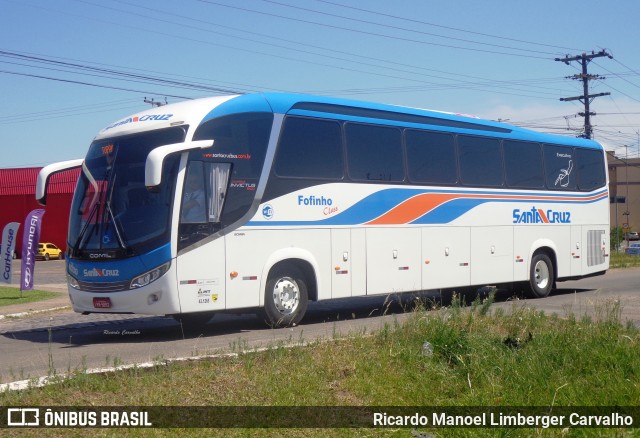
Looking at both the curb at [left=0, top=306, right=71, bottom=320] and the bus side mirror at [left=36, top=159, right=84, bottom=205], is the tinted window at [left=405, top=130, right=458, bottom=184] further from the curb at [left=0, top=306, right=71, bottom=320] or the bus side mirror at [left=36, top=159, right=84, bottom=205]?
the curb at [left=0, top=306, right=71, bottom=320]

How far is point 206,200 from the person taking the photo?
13.3 m

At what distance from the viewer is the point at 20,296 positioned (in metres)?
24.1

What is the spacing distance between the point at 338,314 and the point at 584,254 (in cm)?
792

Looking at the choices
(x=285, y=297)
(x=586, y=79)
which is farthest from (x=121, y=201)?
(x=586, y=79)

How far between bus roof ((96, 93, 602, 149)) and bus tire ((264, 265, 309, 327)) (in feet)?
8.97

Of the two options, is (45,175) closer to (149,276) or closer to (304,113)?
(149,276)

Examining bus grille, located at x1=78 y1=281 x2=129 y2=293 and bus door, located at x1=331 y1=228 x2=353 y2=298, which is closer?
bus grille, located at x1=78 y1=281 x2=129 y2=293

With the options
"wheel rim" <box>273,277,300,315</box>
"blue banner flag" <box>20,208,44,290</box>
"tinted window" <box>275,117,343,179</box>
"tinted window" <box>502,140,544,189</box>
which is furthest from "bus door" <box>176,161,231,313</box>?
"blue banner flag" <box>20,208,44,290</box>

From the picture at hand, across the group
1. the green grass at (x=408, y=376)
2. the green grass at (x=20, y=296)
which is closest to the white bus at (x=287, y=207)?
the green grass at (x=408, y=376)

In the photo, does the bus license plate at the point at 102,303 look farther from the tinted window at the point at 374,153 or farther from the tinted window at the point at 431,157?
the tinted window at the point at 431,157

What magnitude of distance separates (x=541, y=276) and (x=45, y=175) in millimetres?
11956

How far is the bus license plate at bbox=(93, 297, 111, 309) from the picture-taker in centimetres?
1314

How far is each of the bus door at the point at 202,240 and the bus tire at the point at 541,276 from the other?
949 centimetres

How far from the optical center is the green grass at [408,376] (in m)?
7.89
